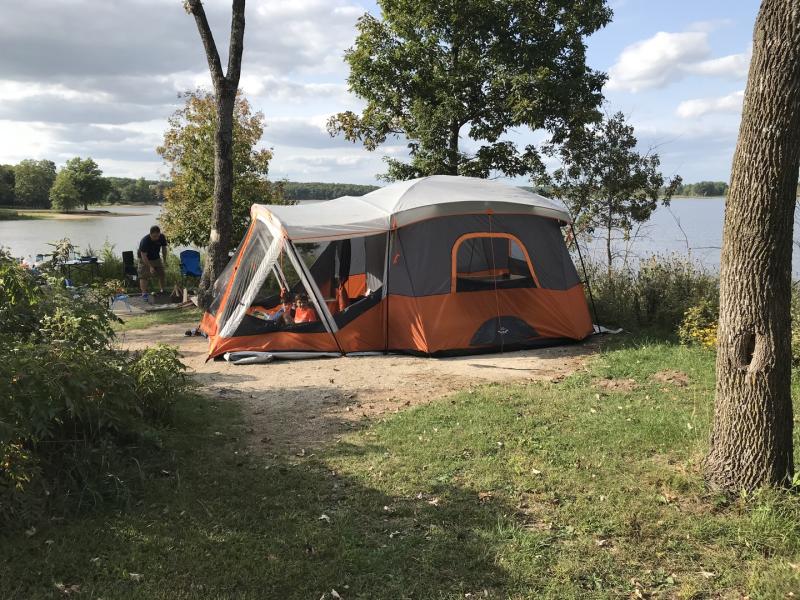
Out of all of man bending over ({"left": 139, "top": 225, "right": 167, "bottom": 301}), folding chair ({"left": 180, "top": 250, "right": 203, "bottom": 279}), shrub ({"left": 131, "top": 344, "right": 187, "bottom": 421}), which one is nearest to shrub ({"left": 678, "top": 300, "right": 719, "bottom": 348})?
shrub ({"left": 131, "top": 344, "right": 187, "bottom": 421})

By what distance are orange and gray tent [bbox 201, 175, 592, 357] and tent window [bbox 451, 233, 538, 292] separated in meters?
0.01

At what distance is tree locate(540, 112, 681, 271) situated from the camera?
11.3 m

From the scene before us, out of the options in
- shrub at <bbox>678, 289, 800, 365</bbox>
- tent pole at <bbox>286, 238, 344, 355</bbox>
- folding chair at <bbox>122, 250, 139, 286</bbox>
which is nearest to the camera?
shrub at <bbox>678, 289, 800, 365</bbox>

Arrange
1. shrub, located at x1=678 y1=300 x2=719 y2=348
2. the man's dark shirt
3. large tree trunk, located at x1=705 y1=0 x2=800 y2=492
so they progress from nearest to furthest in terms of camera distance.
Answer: large tree trunk, located at x1=705 y1=0 x2=800 y2=492 → shrub, located at x1=678 y1=300 x2=719 y2=348 → the man's dark shirt

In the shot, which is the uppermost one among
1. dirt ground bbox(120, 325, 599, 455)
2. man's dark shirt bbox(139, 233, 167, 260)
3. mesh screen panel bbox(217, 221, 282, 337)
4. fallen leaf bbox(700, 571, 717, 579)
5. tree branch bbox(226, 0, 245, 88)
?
tree branch bbox(226, 0, 245, 88)

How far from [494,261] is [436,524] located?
189 inches

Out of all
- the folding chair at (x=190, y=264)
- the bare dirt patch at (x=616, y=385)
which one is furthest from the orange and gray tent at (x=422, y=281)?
the folding chair at (x=190, y=264)

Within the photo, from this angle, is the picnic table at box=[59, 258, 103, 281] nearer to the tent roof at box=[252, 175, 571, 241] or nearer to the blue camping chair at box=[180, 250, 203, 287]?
the blue camping chair at box=[180, 250, 203, 287]

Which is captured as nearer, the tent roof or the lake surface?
the tent roof

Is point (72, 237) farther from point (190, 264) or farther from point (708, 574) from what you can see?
point (708, 574)

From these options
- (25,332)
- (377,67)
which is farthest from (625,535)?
(377,67)

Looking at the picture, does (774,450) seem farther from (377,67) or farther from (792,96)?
(377,67)

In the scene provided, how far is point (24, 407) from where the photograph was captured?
126 inches

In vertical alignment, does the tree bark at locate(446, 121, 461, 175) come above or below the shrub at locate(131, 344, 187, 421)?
above
